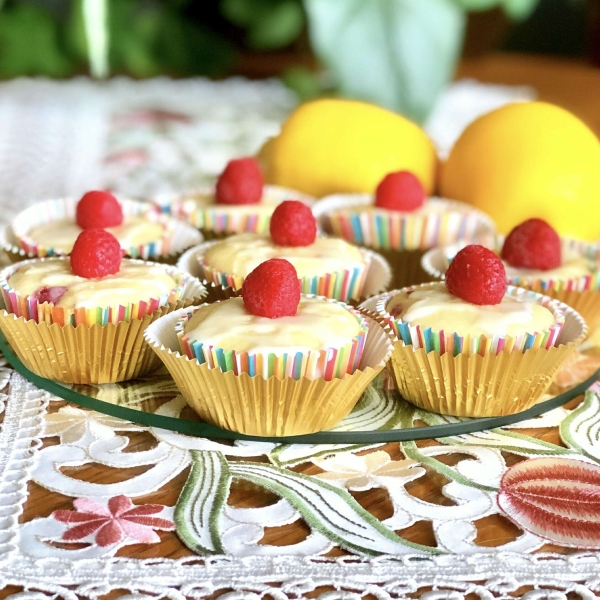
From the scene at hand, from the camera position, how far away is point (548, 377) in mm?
838

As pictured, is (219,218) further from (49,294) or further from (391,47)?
(391,47)

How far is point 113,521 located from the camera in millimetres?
650

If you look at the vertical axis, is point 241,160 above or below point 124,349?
above

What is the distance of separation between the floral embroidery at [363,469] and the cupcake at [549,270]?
31 cm

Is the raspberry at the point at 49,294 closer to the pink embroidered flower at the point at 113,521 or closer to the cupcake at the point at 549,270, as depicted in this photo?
the pink embroidered flower at the point at 113,521

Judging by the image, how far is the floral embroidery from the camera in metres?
0.71

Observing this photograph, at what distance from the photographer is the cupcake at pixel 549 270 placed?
3.21 feet

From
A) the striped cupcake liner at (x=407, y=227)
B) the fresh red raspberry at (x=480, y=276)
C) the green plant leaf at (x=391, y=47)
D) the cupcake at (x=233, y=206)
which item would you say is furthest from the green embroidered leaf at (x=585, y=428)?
the green plant leaf at (x=391, y=47)

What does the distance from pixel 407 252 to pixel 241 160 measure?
0.26 m

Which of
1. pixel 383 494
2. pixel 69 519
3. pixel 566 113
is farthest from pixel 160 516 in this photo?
pixel 566 113

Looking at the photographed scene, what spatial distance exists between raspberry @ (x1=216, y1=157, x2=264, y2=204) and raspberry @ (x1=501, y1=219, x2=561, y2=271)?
1.22 feet

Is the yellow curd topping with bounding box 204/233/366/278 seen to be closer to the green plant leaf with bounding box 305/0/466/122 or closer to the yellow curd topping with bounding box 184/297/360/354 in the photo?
the yellow curd topping with bounding box 184/297/360/354

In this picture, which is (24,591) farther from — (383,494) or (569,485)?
(569,485)

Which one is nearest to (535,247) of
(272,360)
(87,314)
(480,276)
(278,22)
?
(480,276)
